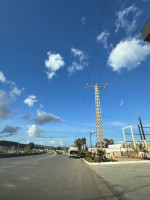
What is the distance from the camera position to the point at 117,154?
136 ft

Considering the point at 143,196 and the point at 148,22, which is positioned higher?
the point at 148,22

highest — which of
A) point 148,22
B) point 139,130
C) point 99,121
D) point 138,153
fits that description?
point 99,121

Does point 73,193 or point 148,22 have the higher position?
point 148,22

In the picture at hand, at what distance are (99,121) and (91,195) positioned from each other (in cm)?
5005

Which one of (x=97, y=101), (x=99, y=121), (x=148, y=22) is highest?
(x=97, y=101)

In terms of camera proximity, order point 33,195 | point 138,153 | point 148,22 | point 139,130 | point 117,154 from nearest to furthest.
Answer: point 33,195 < point 148,22 < point 138,153 < point 117,154 < point 139,130

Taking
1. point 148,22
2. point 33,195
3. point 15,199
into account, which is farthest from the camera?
point 148,22

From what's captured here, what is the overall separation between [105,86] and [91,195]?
52.1 meters

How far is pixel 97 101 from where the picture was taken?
57.7m

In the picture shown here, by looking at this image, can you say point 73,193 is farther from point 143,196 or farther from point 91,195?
point 143,196

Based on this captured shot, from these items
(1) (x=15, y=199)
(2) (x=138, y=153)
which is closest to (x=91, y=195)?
(1) (x=15, y=199)

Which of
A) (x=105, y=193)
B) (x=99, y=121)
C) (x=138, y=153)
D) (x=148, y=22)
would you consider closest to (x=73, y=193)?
(x=105, y=193)

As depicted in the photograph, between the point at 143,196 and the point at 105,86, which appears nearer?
the point at 143,196

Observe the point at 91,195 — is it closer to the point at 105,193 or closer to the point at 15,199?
the point at 105,193
